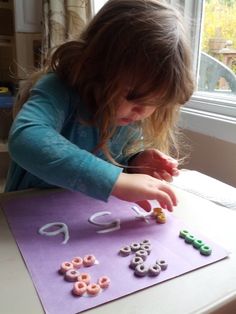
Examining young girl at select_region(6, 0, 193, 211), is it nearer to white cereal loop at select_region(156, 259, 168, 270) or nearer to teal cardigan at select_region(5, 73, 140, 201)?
teal cardigan at select_region(5, 73, 140, 201)

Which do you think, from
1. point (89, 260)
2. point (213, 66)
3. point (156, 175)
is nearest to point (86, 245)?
point (89, 260)

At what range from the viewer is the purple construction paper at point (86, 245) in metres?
0.30

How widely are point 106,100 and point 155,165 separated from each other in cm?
16

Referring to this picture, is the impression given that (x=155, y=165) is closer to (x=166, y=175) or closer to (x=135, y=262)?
(x=166, y=175)

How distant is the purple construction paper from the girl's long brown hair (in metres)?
0.18

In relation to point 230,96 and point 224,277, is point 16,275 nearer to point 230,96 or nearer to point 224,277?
point 224,277

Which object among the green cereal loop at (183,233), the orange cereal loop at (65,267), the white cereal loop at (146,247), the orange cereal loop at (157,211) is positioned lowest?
the orange cereal loop at (157,211)

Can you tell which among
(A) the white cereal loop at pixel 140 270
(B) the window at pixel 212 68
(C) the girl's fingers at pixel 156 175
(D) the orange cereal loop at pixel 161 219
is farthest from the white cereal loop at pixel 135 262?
(B) the window at pixel 212 68

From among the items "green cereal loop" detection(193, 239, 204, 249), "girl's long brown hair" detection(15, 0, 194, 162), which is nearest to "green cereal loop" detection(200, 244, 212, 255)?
"green cereal loop" detection(193, 239, 204, 249)

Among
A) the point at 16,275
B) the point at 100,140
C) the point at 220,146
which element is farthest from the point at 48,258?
the point at 220,146

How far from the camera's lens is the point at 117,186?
0.42 meters

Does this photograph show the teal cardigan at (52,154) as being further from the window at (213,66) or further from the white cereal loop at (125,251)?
the window at (213,66)

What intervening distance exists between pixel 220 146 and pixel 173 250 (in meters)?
0.55

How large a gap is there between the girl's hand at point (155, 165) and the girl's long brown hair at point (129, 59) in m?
0.10
